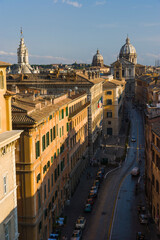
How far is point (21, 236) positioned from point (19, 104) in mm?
11521

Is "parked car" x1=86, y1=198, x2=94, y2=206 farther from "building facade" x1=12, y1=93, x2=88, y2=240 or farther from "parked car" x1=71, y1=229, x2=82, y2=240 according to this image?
"parked car" x1=71, y1=229, x2=82, y2=240

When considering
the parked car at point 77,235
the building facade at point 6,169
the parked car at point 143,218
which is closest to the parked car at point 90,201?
the parked car at point 143,218

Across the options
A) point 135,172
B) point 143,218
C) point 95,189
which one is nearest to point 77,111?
point 95,189

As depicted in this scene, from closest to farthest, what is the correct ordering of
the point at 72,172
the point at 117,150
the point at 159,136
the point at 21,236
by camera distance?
1. the point at 21,236
2. the point at 159,136
3. the point at 72,172
4. the point at 117,150

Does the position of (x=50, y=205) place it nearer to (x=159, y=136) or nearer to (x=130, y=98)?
(x=159, y=136)

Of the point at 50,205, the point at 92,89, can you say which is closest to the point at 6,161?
the point at 50,205

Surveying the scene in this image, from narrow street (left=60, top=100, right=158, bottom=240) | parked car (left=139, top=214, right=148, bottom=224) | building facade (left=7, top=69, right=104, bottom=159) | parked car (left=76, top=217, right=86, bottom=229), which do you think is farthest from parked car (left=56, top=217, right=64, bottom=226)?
building facade (left=7, top=69, right=104, bottom=159)

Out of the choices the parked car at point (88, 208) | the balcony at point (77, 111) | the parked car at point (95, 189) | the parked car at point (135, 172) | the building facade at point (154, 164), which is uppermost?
the balcony at point (77, 111)

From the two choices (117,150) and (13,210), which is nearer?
(13,210)

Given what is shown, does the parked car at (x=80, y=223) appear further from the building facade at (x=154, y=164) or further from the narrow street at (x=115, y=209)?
the building facade at (x=154, y=164)

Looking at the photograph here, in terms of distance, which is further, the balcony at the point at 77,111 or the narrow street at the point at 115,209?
the balcony at the point at 77,111

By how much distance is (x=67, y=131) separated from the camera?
148ft

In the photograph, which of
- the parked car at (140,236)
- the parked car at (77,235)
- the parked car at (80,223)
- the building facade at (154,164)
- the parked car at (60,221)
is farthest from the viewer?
the parked car at (60,221)

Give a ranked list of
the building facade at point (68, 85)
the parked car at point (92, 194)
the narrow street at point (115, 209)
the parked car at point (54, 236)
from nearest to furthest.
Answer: the parked car at point (54, 236) → the narrow street at point (115, 209) → the parked car at point (92, 194) → the building facade at point (68, 85)
